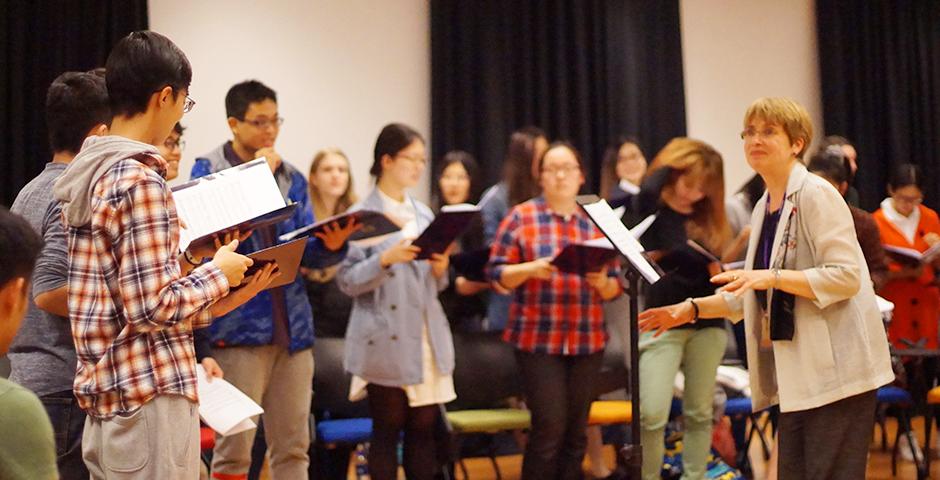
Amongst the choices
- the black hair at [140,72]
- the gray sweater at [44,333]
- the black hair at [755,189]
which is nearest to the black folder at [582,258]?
the black hair at [755,189]

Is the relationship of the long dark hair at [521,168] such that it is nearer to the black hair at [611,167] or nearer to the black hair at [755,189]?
the black hair at [611,167]

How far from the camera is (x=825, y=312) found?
3.06 metres

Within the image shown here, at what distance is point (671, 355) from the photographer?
4.66 meters

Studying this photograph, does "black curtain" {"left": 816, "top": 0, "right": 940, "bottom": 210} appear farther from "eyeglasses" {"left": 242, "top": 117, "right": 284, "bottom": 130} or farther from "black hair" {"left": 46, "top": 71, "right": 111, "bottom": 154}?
"black hair" {"left": 46, "top": 71, "right": 111, "bottom": 154}

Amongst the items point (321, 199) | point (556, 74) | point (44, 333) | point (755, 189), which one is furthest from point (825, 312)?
point (556, 74)

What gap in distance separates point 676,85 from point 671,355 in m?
3.38

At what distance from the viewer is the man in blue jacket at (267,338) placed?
369cm

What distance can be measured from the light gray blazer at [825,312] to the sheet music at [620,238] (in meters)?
0.37

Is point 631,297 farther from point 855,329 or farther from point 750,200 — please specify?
point 750,200

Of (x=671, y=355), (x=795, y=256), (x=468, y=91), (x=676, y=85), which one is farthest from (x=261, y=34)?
(x=795, y=256)

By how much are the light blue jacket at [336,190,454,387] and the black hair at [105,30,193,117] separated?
2.08 m

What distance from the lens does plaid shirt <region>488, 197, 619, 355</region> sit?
4582 mm

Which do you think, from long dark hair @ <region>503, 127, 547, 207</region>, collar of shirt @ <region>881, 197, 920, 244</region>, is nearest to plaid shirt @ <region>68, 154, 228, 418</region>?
long dark hair @ <region>503, 127, 547, 207</region>

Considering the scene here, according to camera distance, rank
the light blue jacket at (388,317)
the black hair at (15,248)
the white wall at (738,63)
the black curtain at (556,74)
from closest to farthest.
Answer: the black hair at (15,248) → the light blue jacket at (388,317) → the black curtain at (556,74) → the white wall at (738,63)
